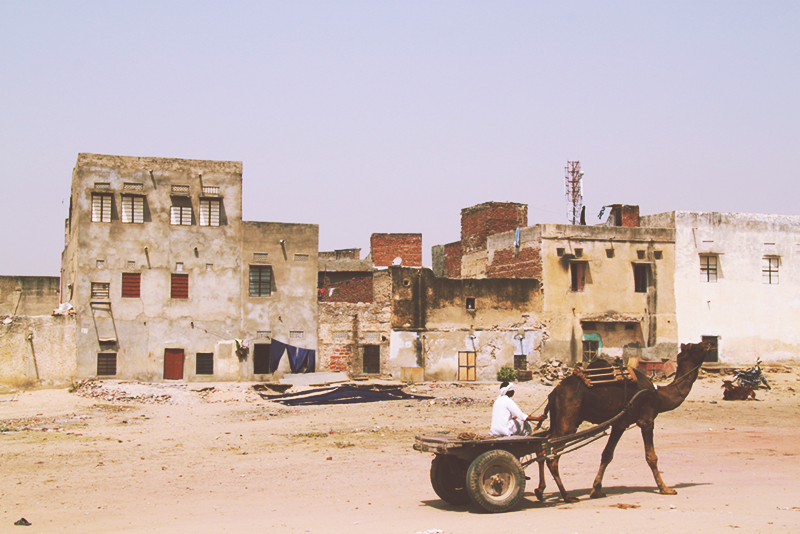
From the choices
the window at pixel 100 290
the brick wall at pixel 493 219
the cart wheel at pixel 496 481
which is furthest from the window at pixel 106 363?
the cart wheel at pixel 496 481

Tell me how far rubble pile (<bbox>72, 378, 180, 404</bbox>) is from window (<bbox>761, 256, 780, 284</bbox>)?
2553 cm

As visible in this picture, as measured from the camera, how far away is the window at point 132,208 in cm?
3188

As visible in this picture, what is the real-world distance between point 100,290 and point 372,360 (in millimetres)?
10907

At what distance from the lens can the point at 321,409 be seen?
80.8 ft

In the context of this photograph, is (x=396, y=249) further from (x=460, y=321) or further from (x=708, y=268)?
(x=708, y=268)

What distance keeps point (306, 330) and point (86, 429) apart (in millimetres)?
12876

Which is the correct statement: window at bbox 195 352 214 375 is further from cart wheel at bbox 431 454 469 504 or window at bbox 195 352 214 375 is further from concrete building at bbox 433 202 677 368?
cart wheel at bbox 431 454 469 504

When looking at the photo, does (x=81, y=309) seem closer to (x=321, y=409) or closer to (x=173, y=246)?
(x=173, y=246)

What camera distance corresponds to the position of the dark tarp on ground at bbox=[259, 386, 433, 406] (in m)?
25.8

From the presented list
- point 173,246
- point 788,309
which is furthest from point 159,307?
point 788,309

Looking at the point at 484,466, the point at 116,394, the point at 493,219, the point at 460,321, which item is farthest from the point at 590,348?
the point at 484,466

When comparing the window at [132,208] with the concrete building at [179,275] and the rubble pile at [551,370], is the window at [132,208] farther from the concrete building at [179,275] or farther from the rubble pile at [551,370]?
the rubble pile at [551,370]

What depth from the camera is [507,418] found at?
11211mm

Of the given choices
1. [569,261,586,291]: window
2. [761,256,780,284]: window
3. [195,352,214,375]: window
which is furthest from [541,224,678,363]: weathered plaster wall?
[195,352,214,375]: window
